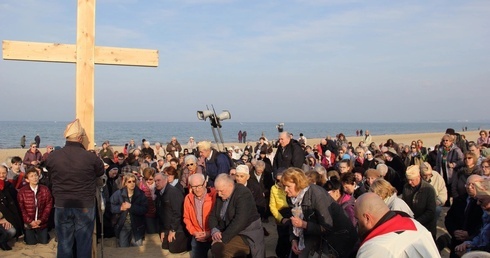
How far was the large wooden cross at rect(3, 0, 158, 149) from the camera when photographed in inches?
202

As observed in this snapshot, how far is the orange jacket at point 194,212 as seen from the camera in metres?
5.87

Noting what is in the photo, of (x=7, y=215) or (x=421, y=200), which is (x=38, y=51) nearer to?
(x=7, y=215)

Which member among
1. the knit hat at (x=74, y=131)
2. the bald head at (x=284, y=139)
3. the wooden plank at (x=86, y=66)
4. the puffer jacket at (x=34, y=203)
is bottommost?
the puffer jacket at (x=34, y=203)

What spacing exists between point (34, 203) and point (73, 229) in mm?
3461

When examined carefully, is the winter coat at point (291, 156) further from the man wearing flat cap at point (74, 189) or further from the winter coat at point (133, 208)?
the man wearing flat cap at point (74, 189)

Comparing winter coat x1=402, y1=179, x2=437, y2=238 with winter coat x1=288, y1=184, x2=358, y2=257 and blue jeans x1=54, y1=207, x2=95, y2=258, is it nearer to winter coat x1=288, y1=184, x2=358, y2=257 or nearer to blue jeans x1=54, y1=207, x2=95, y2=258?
winter coat x1=288, y1=184, x2=358, y2=257

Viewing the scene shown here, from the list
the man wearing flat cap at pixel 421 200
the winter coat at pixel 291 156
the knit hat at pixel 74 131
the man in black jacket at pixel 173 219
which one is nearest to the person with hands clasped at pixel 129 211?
the man in black jacket at pixel 173 219

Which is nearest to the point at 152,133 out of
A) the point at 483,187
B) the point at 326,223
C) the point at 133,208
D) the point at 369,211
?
the point at 133,208

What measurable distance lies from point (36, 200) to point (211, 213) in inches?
147

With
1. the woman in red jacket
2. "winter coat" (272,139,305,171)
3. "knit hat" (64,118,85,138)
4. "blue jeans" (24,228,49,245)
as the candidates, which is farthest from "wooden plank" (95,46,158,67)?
"blue jeans" (24,228,49,245)

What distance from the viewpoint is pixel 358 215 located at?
9.97 ft

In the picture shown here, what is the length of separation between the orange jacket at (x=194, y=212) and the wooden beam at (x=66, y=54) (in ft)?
5.96

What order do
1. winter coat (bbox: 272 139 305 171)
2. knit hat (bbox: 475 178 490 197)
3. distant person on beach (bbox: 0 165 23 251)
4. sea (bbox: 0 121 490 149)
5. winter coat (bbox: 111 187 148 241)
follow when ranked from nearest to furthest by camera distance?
knit hat (bbox: 475 178 490 197), distant person on beach (bbox: 0 165 23 251), winter coat (bbox: 111 187 148 241), winter coat (bbox: 272 139 305 171), sea (bbox: 0 121 490 149)

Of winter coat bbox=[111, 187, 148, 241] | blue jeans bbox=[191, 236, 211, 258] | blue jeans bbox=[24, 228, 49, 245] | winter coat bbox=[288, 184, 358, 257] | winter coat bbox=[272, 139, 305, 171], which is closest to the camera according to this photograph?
winter coat bbox=[288, 184, 358, 257]
